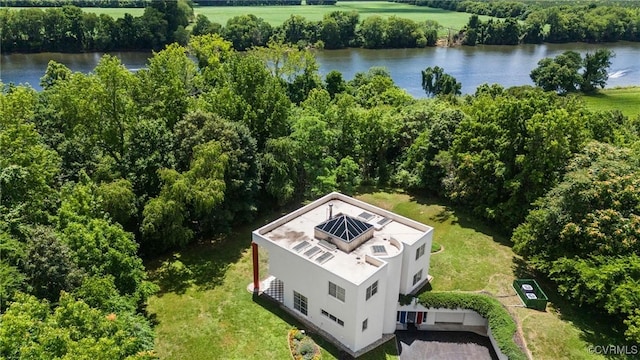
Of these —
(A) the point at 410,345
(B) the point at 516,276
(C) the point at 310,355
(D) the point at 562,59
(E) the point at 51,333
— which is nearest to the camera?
(E) the point at 51,333

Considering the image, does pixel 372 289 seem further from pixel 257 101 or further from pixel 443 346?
pixel 257 101

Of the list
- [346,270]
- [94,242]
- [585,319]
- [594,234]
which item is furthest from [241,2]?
[585,319]

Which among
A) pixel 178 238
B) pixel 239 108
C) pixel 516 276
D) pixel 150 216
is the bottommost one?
pixel 516 276

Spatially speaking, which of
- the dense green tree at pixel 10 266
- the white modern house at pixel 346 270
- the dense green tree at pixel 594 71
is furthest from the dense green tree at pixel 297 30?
the dense green tree at pixel 10 266

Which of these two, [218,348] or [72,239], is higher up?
[72,239]

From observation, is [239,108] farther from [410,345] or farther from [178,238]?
[410,345]

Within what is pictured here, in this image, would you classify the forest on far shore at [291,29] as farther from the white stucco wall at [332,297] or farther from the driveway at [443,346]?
the driveway at [443,346]

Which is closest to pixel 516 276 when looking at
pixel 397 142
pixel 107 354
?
pixel 397 142
